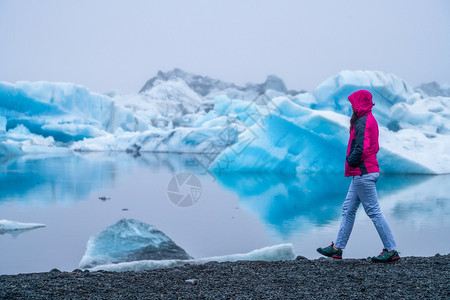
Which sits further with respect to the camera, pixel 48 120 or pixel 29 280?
pixel 48 120

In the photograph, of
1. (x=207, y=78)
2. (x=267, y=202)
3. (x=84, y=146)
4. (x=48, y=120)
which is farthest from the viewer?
(x=207, y=78)

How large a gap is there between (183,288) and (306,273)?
66 cm

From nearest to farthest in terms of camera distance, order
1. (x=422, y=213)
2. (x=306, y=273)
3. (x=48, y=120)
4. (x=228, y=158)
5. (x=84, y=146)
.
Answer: (x=306, y=273) → (x=422, y=213) → (x=228, y=158) → (x=48, y=120) → (x=84, y=146)

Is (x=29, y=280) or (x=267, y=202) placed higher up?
(x=267, y=202)

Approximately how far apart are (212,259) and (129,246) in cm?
80

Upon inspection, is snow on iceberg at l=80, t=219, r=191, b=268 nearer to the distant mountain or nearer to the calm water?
the calm water

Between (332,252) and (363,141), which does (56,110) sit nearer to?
(332,252)

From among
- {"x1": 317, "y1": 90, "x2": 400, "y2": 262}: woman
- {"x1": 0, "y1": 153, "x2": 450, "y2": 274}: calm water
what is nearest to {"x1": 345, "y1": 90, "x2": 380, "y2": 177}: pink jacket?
{"x1": 317, "y1": 90, "x2": 400, "y2": 262}: woman

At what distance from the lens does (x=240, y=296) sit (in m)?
1.97

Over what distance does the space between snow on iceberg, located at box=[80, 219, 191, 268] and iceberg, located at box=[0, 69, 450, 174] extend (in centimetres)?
830

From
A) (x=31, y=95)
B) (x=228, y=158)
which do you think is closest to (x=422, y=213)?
(x=228, y=158)

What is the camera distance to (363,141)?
265 centimetres

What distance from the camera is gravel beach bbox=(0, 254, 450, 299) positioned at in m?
1.97

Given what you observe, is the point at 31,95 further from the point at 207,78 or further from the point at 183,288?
the point at 207,78
